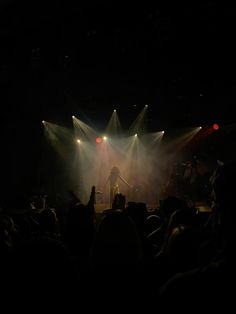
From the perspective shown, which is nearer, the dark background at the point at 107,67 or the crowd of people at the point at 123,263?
the crowd of people at the point at 123,263

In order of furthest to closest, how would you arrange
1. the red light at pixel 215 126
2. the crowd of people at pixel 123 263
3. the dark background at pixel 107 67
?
the red light at pixel 215 126 < the dark background at pixel 107 67 < the crowd of people at pixel 123 263

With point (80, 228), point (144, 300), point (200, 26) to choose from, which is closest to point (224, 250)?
point (144, 300)

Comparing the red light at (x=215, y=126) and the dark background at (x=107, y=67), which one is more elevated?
the dark background at (x=107, y=67)

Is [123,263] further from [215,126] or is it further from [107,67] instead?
[215,126]

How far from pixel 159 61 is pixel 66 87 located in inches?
163

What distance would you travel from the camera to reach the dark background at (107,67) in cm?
690

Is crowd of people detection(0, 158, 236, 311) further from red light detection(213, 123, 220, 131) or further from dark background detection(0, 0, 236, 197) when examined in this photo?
red light detection(213, 123, 220, 131)

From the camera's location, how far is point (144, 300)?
1.99 m

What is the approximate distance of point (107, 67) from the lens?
9977 millimetres

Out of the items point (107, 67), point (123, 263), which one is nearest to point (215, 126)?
point (107, 67)

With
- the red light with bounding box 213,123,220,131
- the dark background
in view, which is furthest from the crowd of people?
the red light with bounding box 213,123,220,131

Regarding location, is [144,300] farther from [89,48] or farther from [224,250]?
[89,48]

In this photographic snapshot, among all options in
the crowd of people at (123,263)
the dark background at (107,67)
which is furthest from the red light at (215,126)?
the crowd of people at (123,263)

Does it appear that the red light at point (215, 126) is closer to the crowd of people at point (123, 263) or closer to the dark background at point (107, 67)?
the dark background at point (107, 67)
